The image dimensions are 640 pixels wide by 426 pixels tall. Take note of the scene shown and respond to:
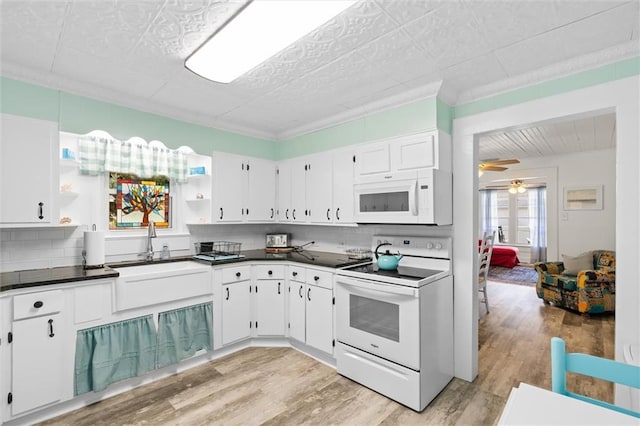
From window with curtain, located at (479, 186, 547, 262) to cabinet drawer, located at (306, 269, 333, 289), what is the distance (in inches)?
288

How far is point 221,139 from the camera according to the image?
3.72 metres

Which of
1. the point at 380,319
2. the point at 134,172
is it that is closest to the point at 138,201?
the point at 134,172

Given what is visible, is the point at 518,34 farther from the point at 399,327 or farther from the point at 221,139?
the point at 221,139

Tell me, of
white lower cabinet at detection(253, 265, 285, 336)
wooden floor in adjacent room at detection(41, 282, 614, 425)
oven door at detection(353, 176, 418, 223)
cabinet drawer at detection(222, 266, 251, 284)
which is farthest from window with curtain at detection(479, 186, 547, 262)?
cabinet drawer at detection(222, 266, 251, 284)

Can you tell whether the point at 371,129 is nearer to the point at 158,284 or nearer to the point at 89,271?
the point at 158,284

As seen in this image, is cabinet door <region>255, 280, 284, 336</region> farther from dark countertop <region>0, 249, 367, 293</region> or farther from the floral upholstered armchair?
the floral upholstered armchair

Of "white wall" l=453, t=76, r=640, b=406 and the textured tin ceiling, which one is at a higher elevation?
the textured tin ceiling

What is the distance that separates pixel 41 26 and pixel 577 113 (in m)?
3.55

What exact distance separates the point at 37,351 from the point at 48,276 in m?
0.52

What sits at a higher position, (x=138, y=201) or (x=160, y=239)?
(x=138, y=201)

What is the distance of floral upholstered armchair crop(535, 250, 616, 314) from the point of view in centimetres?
444

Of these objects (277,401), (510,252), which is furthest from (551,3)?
(510,252)

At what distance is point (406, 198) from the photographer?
8.89 ft

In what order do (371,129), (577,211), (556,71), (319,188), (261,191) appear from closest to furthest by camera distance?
(556,71), (371,129), (319,188), (261,191), (577,211)
